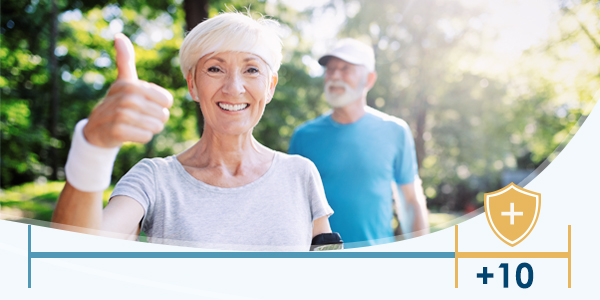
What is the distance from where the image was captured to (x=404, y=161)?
2635mm

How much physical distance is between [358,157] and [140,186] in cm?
151

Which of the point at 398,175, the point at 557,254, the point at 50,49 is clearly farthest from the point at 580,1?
the point at 50,49

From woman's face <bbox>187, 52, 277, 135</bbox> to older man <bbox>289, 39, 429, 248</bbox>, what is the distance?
1184mm

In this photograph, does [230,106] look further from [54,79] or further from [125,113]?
[54,79]

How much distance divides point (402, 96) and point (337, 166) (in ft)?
30.2

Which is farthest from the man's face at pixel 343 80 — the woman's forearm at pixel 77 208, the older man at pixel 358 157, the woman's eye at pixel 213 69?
the woman's forearm at pixel 77 208

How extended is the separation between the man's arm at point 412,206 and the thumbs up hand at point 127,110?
199 cm

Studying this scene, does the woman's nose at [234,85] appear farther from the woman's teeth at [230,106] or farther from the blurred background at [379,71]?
the blurred background at [379,71]

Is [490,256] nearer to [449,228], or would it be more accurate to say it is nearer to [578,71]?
[449,228]

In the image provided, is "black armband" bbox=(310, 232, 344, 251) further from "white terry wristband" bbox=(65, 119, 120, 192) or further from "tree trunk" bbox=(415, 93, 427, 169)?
"tree trunk" bbox=(415, 93, 427, 169)

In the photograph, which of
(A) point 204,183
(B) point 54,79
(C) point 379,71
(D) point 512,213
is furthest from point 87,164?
(B) point 54,79

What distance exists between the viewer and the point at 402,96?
1123 cm

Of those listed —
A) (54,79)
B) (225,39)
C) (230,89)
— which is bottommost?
(230,89)

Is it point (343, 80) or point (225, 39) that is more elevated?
point (343, 80)
